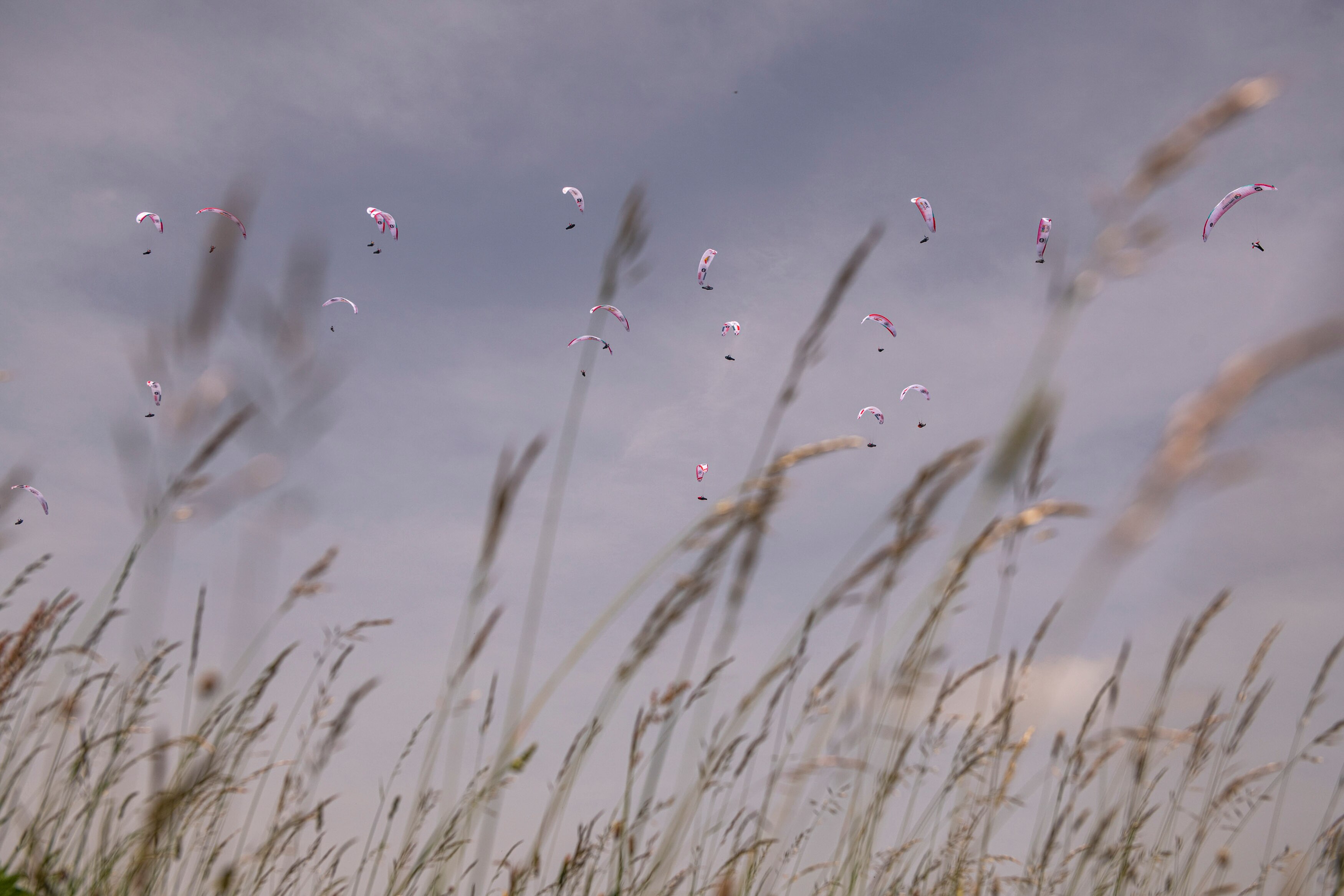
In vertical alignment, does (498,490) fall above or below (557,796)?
above

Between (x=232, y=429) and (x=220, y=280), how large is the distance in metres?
0.35

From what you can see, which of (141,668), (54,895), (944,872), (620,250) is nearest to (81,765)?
(141,668)

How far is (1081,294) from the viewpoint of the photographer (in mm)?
1225

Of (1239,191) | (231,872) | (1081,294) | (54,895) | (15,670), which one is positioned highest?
(1239,191)

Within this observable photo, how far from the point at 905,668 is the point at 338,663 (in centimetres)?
171

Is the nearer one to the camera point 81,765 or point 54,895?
point 54,895

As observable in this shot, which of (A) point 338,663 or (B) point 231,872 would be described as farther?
(A) point 338,663

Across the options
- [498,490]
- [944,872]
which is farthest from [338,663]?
[944,872]

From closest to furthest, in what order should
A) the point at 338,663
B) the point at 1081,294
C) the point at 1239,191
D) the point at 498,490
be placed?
the point at 1081,294
the point at 498,490
the point at 338,663
the point at 1239,191

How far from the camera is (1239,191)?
13.2 metres

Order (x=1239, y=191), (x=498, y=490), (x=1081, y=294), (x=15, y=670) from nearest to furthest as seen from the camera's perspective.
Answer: (x=1081, y=294) < (x=498, y=490) < (x=15, y=670) < (x=1239, y=191)

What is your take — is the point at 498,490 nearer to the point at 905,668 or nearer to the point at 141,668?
the point at 905,668

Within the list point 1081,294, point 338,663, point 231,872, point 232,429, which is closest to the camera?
→ point 1081,294

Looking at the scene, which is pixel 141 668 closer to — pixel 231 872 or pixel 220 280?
pixel 231 872
